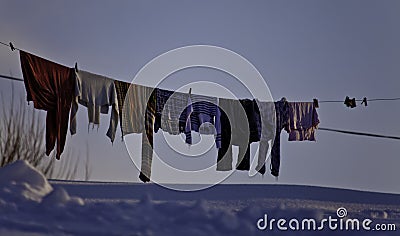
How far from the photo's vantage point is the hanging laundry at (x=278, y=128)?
15.1 ft

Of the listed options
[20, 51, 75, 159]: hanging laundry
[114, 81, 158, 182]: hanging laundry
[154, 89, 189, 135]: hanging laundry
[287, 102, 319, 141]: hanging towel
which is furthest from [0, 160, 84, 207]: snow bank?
[287, 102, 319, 141]: hanging towel

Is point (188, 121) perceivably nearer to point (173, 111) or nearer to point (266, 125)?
point (173, 111)

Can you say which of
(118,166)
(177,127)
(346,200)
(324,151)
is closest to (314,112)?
(324,151)

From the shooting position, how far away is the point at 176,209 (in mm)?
4129

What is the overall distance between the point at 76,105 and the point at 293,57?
4.50 ft

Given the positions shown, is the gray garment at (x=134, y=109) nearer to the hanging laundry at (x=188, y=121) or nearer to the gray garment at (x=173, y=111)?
the gray garment at (x=173, y=111)

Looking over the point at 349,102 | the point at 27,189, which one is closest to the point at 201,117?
the point at 349,102

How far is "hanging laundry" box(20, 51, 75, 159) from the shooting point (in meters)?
3.81

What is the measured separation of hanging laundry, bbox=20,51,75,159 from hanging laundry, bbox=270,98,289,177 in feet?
4.34

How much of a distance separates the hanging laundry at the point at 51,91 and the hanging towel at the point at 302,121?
4.73 ft

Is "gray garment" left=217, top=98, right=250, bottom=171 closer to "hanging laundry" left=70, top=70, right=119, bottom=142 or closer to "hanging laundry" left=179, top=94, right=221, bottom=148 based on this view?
"hanging laundry" left=179, top=94, right=221, bottom=148

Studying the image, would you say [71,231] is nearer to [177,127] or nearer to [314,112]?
[177,127]

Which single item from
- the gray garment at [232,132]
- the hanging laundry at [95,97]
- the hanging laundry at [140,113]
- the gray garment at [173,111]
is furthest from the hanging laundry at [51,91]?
the gray garment at [232,132]

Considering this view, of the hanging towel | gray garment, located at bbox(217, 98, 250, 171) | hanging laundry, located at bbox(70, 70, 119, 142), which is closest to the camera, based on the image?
hanging laundry, located at bbox(70, 70, 119, 142)
